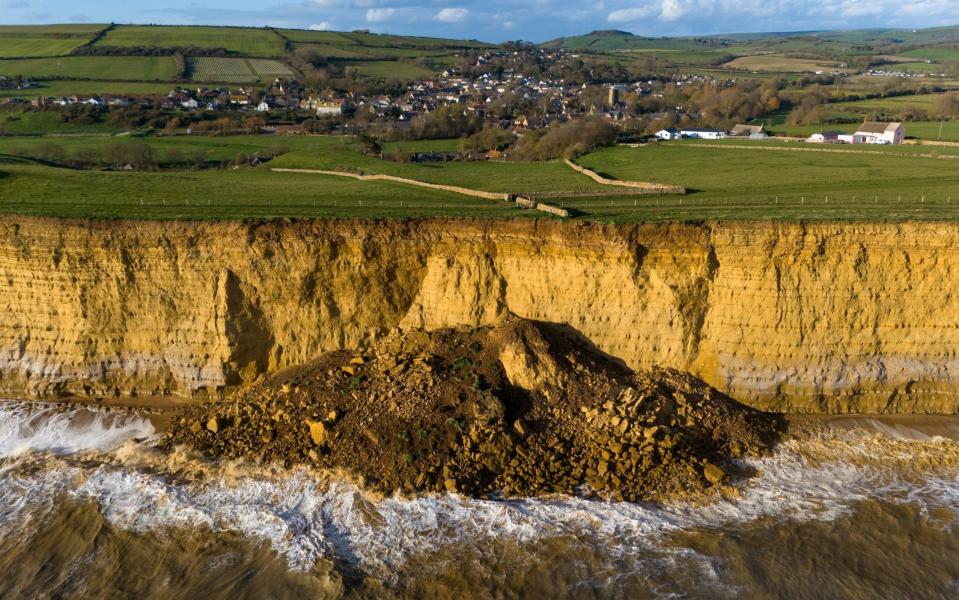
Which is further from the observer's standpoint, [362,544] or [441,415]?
[441,415]

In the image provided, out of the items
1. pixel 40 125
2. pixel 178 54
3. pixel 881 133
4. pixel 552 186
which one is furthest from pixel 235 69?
pixel 552 186

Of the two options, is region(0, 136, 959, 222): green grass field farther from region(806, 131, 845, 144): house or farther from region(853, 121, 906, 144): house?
region(853, 121, 906, 144): house

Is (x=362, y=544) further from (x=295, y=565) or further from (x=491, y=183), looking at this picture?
(x=491, y=183)

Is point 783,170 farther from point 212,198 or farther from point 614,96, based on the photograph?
point 614,96

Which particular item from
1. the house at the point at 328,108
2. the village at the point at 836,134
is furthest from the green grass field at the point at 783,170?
the house at the point at 328,108

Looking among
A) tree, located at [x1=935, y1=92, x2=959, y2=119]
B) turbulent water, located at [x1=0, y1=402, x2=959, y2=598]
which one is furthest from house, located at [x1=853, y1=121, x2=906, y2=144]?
turbulent water, located at [x1=0, y1=402, x2=959, y2=598]

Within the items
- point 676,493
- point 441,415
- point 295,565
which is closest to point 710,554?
point 676,493
